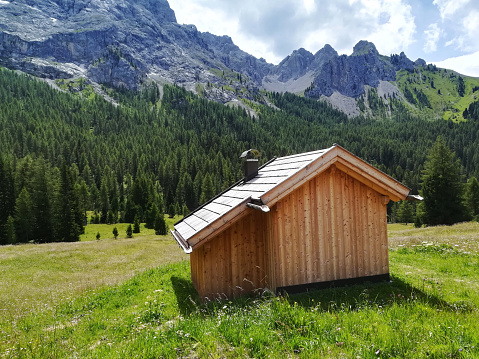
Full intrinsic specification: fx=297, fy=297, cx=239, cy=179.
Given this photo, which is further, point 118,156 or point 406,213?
point 118,156

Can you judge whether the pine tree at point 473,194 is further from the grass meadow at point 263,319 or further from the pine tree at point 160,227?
the pine tree at point 160,227

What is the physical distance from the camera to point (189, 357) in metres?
5.33

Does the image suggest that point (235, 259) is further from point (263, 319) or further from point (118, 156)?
point (118, 156)

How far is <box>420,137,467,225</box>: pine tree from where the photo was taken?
1709 inches

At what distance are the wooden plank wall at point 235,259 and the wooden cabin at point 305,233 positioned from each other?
0.03 m

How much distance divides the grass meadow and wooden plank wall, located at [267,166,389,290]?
2.52ft

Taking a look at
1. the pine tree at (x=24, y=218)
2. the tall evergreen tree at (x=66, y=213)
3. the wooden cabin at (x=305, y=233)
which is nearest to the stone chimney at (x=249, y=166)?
the wooden cabin at (x=305, y=233)

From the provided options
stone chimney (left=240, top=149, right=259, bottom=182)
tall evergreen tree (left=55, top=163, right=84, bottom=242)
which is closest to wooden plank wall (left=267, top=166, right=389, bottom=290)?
stone chimney (left=240, top=149, right=259, bottom=182)

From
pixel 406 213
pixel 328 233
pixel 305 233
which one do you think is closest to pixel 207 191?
pixel 406 213

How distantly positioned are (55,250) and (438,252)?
37558 millimetres

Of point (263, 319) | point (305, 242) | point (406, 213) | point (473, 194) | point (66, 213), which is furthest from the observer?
point (406, 213)

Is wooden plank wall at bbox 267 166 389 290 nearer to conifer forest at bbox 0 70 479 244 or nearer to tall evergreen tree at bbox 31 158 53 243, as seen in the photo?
conifer forest at bbox 0 70 479 244

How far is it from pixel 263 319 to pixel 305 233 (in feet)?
14.8

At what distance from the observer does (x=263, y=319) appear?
638cm
